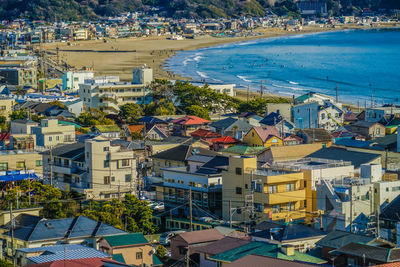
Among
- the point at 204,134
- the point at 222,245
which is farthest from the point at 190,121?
the point at 222,245

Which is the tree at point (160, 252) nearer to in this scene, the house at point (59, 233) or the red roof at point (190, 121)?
the house at point (59, 233)

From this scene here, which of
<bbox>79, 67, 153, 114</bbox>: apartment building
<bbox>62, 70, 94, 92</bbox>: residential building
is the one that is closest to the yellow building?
<bbox>79, 67, 153, 114</bbox>: apartment building

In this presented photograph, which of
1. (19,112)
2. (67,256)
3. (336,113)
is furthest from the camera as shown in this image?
(19,112)

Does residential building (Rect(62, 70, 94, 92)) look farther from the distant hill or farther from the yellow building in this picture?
the distant hill

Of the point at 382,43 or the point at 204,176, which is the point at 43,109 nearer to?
the point at 204,176

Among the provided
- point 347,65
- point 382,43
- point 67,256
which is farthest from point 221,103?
point 382,43

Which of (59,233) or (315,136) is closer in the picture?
(59,233)

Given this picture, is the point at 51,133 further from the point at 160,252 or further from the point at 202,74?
the point at 202,74
